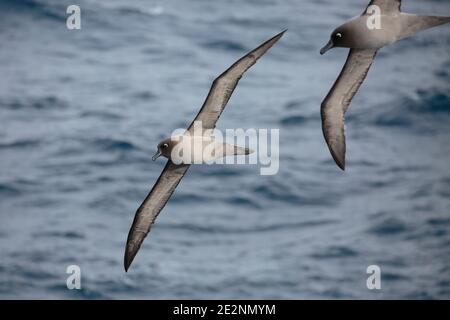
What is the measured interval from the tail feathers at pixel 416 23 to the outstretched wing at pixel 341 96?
5.35 ft

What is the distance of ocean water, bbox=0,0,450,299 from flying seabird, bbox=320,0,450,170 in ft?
88.2

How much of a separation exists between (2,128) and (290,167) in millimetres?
15466

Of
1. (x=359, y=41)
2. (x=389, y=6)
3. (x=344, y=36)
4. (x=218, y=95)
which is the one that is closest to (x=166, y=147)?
(x=218, y=95)

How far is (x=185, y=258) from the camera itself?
172 ft

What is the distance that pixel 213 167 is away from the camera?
56656mm

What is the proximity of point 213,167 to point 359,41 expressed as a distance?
38.8 meters

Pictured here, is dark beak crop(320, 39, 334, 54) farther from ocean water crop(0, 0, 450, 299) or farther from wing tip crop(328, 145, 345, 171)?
ocean water crop(0, 0, 450, 299)

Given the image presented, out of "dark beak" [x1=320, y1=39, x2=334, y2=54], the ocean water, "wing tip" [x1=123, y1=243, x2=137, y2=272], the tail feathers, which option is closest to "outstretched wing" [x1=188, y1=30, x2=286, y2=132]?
"dark beak" [x1=320, y1=39, x2=334, y2=54]

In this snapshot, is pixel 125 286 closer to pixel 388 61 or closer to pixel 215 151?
pixel 388 61

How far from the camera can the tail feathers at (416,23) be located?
645 inches

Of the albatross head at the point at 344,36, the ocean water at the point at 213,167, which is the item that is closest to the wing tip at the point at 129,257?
the albatross head at the point at 344,36

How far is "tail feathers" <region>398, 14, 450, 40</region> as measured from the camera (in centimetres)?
1639
